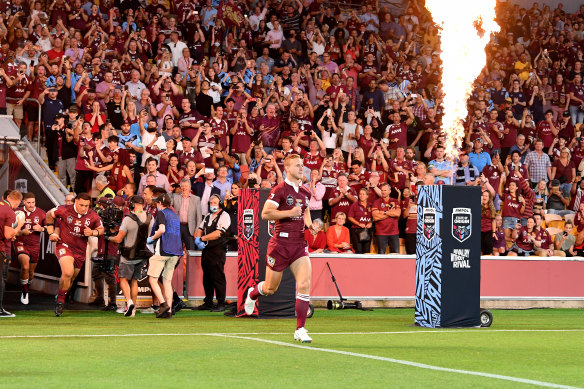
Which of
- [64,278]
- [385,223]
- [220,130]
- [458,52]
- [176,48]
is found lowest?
[64,278]

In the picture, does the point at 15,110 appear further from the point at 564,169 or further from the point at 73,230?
the point at 564,169

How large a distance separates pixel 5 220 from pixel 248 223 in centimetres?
432

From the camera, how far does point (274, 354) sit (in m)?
9.84

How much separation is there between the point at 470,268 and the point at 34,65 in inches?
511

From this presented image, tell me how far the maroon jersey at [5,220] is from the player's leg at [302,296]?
20.1 feet

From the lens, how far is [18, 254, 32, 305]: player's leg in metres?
17.7

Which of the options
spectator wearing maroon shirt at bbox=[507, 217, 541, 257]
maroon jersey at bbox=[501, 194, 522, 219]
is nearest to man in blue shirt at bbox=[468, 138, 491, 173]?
maroon jersey at bbox=[501, 194, 522, 219]

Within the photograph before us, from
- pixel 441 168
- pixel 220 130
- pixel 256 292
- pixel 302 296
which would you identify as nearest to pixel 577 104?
pixel 441 168

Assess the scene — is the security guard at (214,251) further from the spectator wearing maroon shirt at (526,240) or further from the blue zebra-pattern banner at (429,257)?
the spectator wearing maroon shirt at (526,240)

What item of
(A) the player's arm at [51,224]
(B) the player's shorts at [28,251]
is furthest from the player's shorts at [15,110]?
(A) the player's arm at [51,224]

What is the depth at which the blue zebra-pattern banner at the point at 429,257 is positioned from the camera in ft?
45.8

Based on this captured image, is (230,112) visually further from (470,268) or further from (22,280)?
(470,268)

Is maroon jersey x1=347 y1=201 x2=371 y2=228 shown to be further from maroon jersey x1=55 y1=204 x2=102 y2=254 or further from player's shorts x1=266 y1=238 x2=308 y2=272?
player's shorts x1=266 y1=238 x2=308 y2=272

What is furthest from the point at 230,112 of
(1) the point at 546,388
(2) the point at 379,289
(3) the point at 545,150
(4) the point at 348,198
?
→ (1) the point at 546,388
